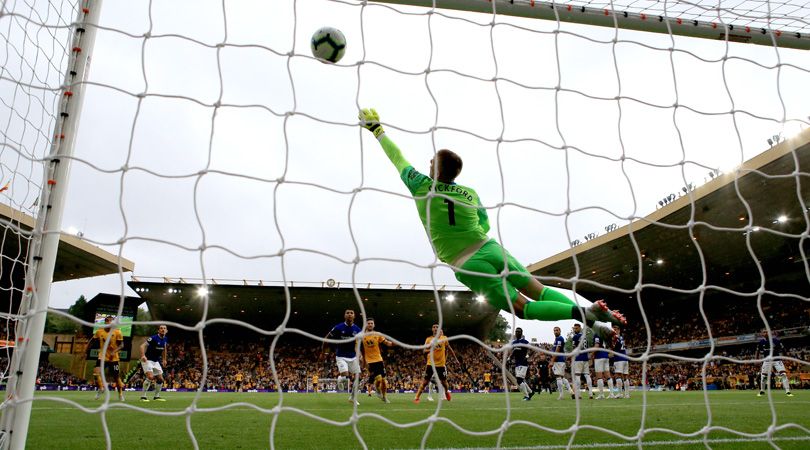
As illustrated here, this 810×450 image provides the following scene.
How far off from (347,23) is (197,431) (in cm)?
368

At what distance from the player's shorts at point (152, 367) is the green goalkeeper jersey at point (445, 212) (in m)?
9.51

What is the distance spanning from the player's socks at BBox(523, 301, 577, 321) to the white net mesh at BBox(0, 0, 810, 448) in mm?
554

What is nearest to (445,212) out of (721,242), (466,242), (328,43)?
(466,242)

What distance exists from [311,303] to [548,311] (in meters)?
29.8

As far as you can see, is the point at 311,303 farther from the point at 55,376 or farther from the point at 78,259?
the point at 55,376

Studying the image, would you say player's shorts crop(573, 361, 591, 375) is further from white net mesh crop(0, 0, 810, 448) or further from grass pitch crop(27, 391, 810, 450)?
white net mesh crop(0, 0, 810, 448)

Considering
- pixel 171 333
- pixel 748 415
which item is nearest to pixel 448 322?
pixel 171 333

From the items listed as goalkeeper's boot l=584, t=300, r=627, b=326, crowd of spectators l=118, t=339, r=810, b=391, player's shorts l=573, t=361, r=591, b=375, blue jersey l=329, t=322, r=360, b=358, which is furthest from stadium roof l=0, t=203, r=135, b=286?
goalkeeper's boot l=584, t=300, r=627, b=326

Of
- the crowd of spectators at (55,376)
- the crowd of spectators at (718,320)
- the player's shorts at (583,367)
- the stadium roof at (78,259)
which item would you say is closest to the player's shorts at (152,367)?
the player's shorts at (583,367)

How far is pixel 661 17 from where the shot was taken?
386 centimetres

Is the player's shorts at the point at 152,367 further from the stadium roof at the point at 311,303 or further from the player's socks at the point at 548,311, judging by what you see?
the stadium roof at the point at 311,303

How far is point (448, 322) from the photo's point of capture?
1442 inches

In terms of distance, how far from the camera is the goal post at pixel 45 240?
103 inches

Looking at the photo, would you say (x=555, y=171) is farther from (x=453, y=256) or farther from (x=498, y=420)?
(x=498, y=420)
